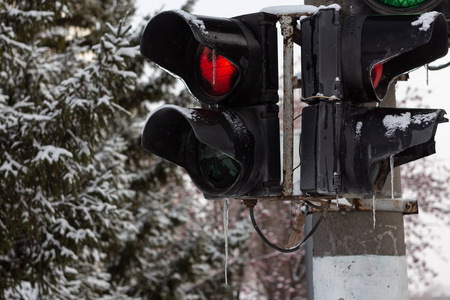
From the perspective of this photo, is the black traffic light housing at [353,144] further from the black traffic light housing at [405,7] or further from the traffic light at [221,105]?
the black traffic light housing at [405,7]

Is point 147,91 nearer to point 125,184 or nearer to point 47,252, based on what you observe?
point 125,184

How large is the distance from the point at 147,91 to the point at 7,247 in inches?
238

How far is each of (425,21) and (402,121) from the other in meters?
0.36

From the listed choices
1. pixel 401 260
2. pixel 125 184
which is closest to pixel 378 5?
pixel 401 260

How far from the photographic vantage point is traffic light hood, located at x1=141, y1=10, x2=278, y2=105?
2660 mm

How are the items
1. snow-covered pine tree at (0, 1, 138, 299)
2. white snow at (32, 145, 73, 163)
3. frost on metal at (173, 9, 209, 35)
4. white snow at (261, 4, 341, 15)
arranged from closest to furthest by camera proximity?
1. frost on metal at (173, 9, 209, 35)
2. white snow at (261, 4, 341, 15)
3. white snow at (32, 145, 73, 163)
4. snow-covered pine tree at (0, 1, 138, 299)

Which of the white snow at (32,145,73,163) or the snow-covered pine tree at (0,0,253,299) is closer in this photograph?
the white snow at (32,145,73,163)

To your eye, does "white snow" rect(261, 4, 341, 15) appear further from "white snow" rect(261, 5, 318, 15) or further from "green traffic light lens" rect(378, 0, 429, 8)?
"green traffic light lens" rect(378, 0, 429, 8)

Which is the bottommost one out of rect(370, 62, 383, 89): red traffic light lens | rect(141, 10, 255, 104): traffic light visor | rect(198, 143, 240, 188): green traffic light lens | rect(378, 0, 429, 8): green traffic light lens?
rect(198, 143, 240, 188): green traffic light lens

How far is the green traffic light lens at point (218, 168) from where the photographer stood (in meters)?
2.72

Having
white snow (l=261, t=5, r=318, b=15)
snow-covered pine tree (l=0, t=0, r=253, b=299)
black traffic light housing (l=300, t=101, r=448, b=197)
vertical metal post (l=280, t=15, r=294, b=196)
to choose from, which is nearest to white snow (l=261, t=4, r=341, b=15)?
white snow (l=261, t=5, r=318, b=15)

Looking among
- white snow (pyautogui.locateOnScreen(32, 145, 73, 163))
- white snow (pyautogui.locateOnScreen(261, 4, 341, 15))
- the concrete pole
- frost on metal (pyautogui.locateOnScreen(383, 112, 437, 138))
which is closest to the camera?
frost on metal (pyautogui.locateOnScreen(383, 112, 437, 138))

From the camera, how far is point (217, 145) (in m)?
2.61

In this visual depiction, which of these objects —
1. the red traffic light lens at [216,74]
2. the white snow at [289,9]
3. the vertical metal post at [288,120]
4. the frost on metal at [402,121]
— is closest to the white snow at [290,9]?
the white snow at [289,9]
